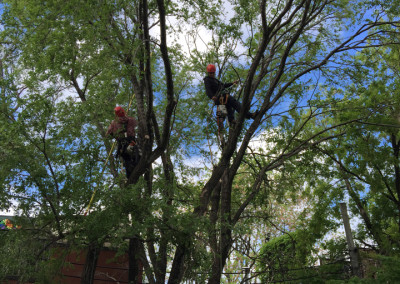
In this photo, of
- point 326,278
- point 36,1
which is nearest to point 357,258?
point 326,278

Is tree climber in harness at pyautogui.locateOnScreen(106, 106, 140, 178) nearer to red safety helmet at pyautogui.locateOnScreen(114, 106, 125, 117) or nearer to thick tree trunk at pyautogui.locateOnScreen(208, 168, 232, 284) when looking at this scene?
red safety helmet at pyautogui.locateOnScreen(114, 106, 125, 117)

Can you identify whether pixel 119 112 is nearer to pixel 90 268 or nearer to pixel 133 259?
pixel 133 259

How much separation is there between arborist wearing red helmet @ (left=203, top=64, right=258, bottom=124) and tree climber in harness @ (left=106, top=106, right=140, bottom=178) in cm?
183

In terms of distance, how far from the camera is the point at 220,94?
821 cm

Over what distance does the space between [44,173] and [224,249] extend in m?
3.53

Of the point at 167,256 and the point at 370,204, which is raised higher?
the point at 370,204

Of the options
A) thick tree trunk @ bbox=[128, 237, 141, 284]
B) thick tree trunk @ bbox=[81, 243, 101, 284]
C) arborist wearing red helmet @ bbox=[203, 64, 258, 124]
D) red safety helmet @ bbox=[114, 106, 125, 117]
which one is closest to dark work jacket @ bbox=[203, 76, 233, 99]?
arborist wearing red helmet @ bbox=[203, 64, 258, 124]

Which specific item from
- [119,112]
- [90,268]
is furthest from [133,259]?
[119,112]

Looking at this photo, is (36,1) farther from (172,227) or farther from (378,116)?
(378,116)

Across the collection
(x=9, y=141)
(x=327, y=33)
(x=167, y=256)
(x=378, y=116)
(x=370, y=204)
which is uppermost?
(x=327, y=33)

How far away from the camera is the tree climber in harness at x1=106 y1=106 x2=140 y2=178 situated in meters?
7.57

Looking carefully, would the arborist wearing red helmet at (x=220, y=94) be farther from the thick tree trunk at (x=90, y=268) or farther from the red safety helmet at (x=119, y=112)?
the thick tree trunk at (x=90, y=268)

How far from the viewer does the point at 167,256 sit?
6.38 metres

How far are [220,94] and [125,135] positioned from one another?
2.26 m
